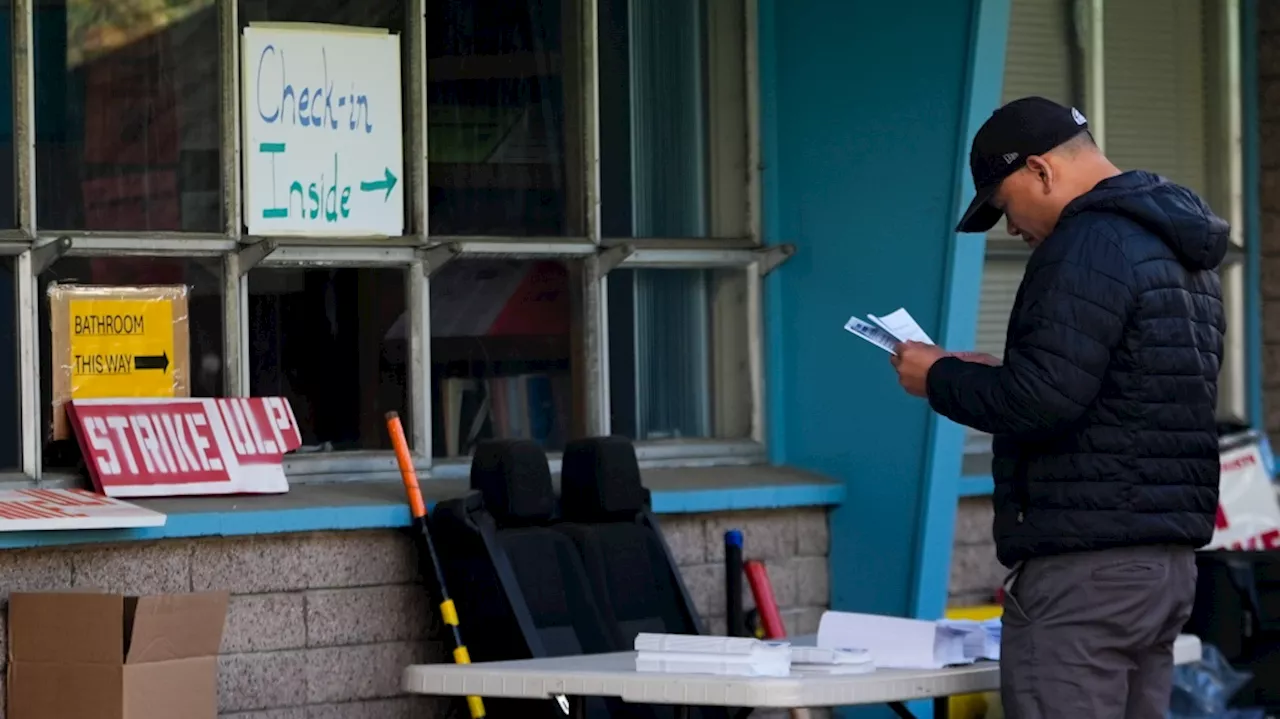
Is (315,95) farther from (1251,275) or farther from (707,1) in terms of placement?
(1251,275)

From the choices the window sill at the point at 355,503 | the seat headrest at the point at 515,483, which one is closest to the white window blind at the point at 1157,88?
the window sill at the point at 355,503

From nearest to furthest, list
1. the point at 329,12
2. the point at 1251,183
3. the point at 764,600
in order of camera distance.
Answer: the point at 329,12
the point at 764,600
the point at 1251,183

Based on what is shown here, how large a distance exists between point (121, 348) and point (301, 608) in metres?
0.78

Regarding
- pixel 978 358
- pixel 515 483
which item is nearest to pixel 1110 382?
pixel 978 358

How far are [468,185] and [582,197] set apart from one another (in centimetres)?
37

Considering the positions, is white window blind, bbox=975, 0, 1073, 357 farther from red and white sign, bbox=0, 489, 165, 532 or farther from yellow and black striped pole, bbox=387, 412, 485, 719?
red and white sign, bbox=0, 489, 165, 532

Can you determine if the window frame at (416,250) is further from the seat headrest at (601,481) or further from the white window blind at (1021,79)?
the white window blind at (1021,79)

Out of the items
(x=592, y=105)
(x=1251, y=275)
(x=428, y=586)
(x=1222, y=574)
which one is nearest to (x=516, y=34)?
(x=592, y=105)

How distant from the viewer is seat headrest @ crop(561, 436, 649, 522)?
556cm

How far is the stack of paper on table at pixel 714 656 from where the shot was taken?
429 cm

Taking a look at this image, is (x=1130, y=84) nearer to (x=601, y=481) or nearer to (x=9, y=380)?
(x=601, y=481)

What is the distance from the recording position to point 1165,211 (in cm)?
407

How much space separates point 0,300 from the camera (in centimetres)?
523

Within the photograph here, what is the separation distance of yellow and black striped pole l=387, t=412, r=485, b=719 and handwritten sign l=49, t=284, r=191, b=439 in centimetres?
55
